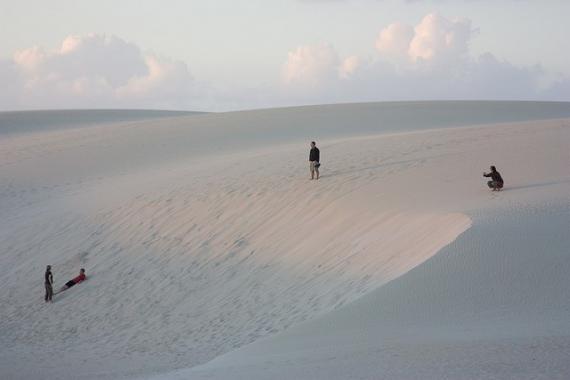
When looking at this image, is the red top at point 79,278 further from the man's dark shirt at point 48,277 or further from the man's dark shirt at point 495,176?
the man's dark shirt at point 495,176

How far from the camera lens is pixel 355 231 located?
1616cm

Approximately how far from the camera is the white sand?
923 cm

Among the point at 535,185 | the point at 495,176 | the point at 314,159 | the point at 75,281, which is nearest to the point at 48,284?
the point at 75,281

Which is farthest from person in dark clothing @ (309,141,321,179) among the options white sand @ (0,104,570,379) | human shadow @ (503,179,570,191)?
human shadow @ (503,179,570,191)

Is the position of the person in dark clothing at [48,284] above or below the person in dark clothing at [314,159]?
below

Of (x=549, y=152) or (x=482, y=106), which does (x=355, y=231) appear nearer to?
(x=549, y=152)

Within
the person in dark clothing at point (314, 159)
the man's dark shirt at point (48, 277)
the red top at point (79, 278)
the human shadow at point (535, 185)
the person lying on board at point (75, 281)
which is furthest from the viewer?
the person in dark clothing at point (314, 159)

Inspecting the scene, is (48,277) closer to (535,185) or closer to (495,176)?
(495,176)

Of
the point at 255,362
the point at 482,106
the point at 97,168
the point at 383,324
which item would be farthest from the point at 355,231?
the point at 482,106

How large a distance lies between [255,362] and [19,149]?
96.1 feet

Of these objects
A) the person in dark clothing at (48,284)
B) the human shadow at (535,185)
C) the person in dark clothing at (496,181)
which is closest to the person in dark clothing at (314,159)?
the person in dark clothing at (496,181)

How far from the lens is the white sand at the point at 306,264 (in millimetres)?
9227

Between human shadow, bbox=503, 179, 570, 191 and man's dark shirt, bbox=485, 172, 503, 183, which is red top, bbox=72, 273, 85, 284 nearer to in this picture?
man's dark shirt, bbox=485, 172, 503, 183

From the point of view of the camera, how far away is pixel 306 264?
50.3 feet
